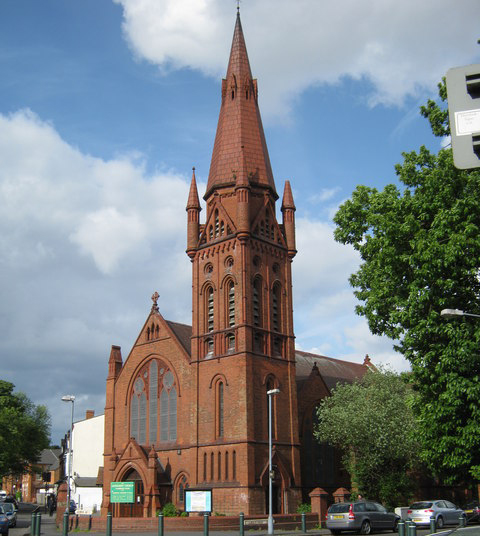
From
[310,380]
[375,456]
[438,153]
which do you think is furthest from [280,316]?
[438,153]

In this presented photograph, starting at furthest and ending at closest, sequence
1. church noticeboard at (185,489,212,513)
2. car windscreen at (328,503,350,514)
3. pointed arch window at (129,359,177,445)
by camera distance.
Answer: pointed arch window at (129,359,177,445)
church noticeboard at (185,489,212,513)
car windscreen at (328,503,350,514)

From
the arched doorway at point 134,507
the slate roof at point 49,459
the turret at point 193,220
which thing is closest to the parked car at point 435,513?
the arched doorway at point 134,507

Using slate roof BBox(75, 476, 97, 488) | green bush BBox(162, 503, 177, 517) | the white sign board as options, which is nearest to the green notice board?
green bush BBox(162, 503, 177, 517)

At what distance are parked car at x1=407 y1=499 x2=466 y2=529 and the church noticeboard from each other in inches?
389

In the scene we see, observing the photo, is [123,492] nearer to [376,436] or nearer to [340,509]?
[340,509]

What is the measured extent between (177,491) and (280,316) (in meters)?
13.8

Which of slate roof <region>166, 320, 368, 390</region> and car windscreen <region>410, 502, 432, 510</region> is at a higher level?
slate roof <region>166, 320, 368, 390</region>

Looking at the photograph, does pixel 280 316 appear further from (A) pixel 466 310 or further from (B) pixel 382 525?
(A) pixel 466 310

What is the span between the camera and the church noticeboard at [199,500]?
31812mm

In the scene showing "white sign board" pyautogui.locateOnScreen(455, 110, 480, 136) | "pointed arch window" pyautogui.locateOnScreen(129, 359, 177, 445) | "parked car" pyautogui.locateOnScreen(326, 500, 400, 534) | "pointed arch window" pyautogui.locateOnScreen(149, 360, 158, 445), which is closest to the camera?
"white sign board" pyautogui.locateOnScreen(455, 110, 480, 136)

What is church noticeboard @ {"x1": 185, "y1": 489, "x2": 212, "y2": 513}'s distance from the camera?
104 feet

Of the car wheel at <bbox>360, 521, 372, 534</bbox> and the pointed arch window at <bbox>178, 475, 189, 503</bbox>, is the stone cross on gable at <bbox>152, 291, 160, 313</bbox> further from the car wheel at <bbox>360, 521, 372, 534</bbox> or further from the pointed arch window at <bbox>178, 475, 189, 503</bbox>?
the car wheel at <bbox>360, 521, 372, 534</bbox>

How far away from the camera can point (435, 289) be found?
20.7 metres

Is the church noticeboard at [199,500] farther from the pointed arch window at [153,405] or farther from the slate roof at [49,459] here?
the slate roof at [49,459]
